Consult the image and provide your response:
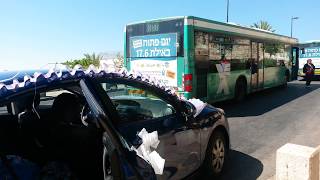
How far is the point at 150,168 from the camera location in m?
2.97

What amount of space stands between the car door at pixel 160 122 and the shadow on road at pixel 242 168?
1071 millimetres

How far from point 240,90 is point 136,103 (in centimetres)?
994

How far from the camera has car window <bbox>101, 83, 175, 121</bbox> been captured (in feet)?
11.7

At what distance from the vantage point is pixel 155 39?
35.8 feet

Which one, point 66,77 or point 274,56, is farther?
point 274,56

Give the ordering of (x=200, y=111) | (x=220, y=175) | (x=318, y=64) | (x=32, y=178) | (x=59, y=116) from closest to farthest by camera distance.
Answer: (x=32, y=178) → (x=59, y=116) → (x=200, y=111) → (x=220, y=175) → (x=318, y=64)

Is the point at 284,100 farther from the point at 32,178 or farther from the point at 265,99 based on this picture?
the point at 32,178

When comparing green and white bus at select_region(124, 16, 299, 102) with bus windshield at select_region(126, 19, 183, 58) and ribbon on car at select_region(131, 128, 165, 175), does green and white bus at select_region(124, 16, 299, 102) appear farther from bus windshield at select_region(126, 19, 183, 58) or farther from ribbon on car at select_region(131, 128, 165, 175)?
ribbon on car at select_region(131, 128, 165, 175)

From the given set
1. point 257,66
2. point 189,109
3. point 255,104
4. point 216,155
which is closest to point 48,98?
point 189,109

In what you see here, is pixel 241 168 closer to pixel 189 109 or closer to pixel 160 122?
pixel 189 109

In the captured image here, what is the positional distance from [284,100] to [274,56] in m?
3.20

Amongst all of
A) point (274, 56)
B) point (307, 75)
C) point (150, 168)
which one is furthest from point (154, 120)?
point (307, 75)

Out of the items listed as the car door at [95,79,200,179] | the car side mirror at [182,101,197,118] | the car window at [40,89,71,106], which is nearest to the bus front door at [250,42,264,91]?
the car side mirror at [182,101,197,118]

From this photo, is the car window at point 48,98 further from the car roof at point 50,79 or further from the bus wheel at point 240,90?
the bus wheel at point 240,90
